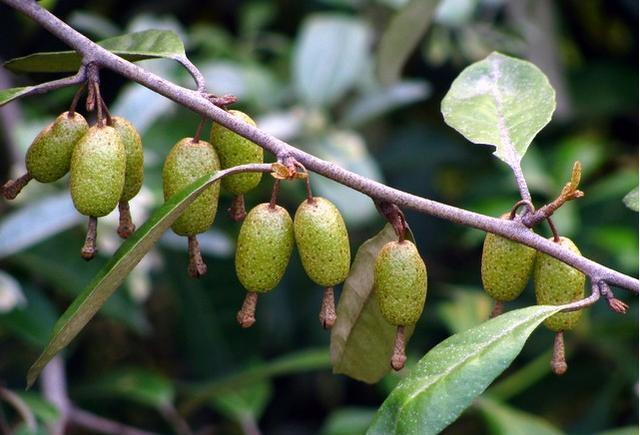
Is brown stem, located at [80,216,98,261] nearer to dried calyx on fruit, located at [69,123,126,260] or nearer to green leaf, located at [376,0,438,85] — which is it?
dried calyx on fruit, located at [69,123,126,260]

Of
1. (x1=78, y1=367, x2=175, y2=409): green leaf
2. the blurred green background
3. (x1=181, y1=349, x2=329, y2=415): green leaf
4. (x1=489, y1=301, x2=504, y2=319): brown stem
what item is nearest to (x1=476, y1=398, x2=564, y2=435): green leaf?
the blurred green background

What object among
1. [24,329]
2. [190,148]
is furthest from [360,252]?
[24,329]

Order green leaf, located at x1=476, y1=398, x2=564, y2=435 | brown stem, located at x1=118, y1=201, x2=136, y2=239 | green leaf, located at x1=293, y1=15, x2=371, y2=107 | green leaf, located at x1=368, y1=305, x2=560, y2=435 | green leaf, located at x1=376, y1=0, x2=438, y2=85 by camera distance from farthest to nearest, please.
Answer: green leaf, located at x1=293, y1=15, x2=371, y2=107, green leaf, located at x1=476, y1=398, x2=564, y2=435, green leaf, located at x1=376, y1=0, x2=438, y2=85, brown stem, located at x1=118, y1=201, x2=136, y2=239, green leaf, located at x1=368, y1=305, x2=560, y2=435

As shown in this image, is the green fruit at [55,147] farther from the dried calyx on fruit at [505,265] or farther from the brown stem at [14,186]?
the dried calyx on fruit at [505,265]

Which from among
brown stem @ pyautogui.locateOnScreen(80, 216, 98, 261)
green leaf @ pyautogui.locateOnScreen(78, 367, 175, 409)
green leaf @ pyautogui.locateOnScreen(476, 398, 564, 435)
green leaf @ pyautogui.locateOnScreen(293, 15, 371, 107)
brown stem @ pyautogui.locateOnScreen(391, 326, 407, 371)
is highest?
brown stem @ pyautogui.locateOnScreen(80, 216, 98, 261)

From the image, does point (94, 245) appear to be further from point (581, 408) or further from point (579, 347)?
point (581, 408)

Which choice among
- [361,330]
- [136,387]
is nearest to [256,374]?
[136,387]

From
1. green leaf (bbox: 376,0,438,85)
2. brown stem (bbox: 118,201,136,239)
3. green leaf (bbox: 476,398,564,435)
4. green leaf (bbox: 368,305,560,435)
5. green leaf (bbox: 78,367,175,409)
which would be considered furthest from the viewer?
green leaf (bbox: 78,367,175,409)

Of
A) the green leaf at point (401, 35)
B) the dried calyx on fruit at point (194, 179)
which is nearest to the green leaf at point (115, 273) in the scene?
the dried calyx on fruit at point (194, 179)
